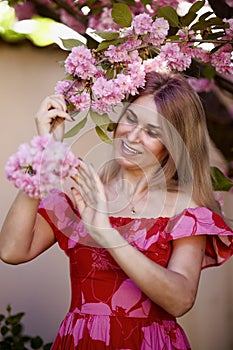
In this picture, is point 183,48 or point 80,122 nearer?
point 80,122

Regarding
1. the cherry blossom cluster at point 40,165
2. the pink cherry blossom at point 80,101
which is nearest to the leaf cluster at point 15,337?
the pink cherry blossom at point 80,101

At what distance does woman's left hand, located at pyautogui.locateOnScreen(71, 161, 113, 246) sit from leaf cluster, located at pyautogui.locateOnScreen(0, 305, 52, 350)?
1481 millimetres

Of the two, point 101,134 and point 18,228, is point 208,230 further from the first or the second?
point 18,228

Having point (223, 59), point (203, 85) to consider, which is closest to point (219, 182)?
point (223, 59)

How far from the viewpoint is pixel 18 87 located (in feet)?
10.9

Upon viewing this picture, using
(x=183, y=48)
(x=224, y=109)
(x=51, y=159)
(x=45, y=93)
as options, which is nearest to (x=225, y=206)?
(x=224, y=109)

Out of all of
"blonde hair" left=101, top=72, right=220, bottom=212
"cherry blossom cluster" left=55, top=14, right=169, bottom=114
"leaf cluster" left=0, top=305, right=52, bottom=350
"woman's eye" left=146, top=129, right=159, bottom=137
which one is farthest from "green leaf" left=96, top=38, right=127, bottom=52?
"leaf cluster" left=0, top=305, right=52, bottom=350

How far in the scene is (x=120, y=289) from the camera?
211cm

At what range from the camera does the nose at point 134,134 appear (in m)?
2.00

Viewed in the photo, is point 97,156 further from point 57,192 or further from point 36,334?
point 36,334

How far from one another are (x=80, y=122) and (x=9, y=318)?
1406 millimetres

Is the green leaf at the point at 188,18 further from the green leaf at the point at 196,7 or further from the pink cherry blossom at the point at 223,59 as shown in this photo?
the pink cherry blossom at the point at 223,59

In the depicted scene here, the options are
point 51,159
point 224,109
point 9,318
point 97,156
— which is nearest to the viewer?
point 51,159

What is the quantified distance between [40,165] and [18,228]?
18.0 inches
